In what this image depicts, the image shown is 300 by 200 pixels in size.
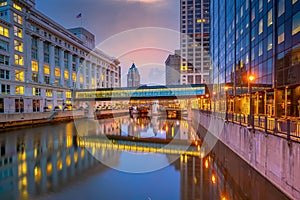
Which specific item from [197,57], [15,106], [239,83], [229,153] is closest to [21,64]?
[15,106]

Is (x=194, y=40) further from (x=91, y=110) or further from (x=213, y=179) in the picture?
(x=213, y=179)

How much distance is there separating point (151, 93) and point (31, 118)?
3090 centimetres

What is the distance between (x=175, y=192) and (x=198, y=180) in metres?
2.58

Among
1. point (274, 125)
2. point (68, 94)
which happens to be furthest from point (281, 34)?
point (68, 94)

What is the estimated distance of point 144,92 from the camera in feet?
211

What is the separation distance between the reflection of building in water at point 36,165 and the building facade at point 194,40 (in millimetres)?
123324

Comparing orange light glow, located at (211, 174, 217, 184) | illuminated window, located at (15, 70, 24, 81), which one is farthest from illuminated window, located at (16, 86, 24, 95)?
orange light glow, located at (211, 174, 217, 184)

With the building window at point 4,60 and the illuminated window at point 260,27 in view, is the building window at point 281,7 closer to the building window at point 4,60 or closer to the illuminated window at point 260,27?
the illuminated window at point 260,27

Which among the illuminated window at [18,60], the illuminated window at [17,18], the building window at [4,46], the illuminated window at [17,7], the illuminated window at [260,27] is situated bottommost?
the illuminated window at [260,27]

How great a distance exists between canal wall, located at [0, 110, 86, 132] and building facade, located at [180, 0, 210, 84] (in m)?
93.7

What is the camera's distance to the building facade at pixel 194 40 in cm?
14362

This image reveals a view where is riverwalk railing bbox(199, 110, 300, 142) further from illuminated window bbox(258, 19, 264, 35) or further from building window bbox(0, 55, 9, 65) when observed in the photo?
building window bbox(0, 55, 9, 65)

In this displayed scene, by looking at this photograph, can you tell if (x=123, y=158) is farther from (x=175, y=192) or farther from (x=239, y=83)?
(x=239, y=83)

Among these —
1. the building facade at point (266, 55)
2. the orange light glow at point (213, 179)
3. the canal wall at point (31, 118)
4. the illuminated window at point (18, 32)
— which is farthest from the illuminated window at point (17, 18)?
the orange light glow at point (213, 179)
